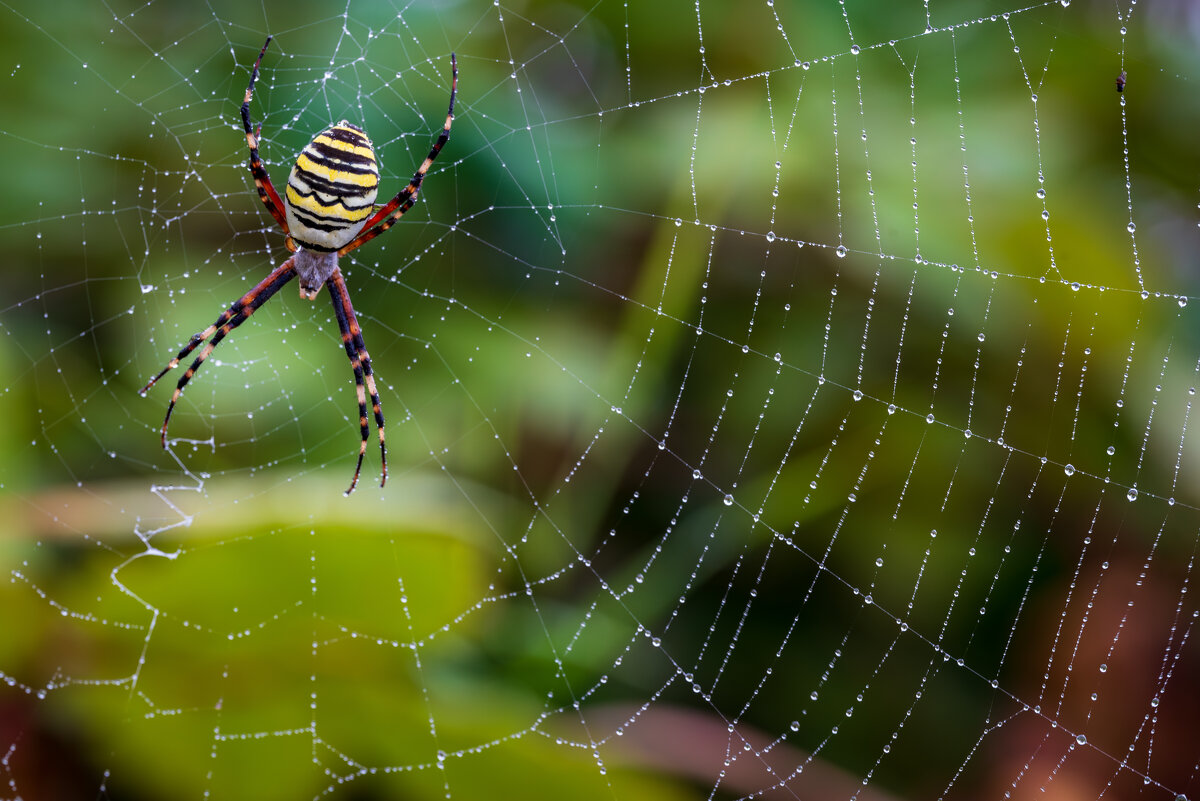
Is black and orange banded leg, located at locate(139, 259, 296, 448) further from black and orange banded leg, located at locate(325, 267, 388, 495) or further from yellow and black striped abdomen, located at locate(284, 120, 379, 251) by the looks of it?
yellow and black striped abdomen, located at locate(284, 120, 379, 251)

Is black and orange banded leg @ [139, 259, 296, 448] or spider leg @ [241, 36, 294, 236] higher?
spider leg @ [241, 36, 294, 236]

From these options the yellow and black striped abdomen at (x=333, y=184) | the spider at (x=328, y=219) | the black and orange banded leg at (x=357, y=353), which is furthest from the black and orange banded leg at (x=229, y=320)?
the yellow and black striped abdomen at (x=333, y=184)

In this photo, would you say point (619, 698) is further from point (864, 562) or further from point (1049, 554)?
point (1049, 554)

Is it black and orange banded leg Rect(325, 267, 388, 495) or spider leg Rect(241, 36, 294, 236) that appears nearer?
spider leg Rect(241, 36, 294, 236)

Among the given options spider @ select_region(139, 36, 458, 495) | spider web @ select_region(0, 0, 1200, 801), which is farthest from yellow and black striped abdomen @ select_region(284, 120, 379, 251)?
spider web @ select_region(0, 0, 1200, 801)

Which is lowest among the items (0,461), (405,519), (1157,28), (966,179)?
(0,461)

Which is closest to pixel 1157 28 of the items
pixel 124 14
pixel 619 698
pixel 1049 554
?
pixel 1049 554
